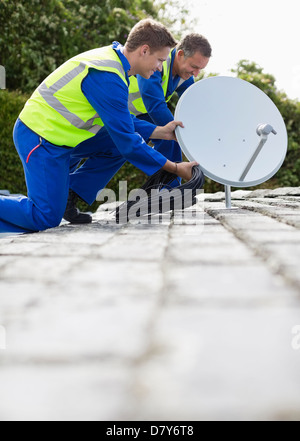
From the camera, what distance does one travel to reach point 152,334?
2.64 ft

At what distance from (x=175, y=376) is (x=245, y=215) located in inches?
79.1

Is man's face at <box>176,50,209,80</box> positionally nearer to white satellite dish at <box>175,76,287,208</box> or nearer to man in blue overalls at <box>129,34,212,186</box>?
man in blue overalls at <box>129,34,212,186</box>

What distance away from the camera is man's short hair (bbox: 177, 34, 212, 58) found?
346 cm

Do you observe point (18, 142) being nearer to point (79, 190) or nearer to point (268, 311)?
point (79, 190)

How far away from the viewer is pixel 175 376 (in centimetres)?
65

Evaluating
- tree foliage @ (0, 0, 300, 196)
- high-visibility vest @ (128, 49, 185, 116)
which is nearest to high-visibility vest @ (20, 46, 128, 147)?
high-visibility vest @ (128, 49, 185, 116)

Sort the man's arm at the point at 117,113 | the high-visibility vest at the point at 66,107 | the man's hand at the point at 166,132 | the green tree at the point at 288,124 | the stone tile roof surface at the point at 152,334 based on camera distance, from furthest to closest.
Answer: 1. the green tree at the point at 288,124
2. the man's hand at the point at 166,132
3. the high-visibility vest at the point at 66,107
4. the man's arm at the point at 117,113
5. the stone tile roof surface at the point at 152,334

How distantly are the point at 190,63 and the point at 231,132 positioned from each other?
83 centimetres

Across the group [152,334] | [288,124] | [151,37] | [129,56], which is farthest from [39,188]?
[288,124]

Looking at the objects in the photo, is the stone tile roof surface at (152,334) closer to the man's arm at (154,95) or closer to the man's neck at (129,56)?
the man's neck at (129,56)

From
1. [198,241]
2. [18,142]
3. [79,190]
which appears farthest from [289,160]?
[198,241]

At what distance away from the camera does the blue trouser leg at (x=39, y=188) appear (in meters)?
2.63

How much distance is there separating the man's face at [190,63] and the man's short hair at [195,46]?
1.0 inches

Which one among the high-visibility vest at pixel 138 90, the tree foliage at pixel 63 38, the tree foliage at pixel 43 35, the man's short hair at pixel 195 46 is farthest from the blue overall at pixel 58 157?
the tree foliage at pixel 43 35
